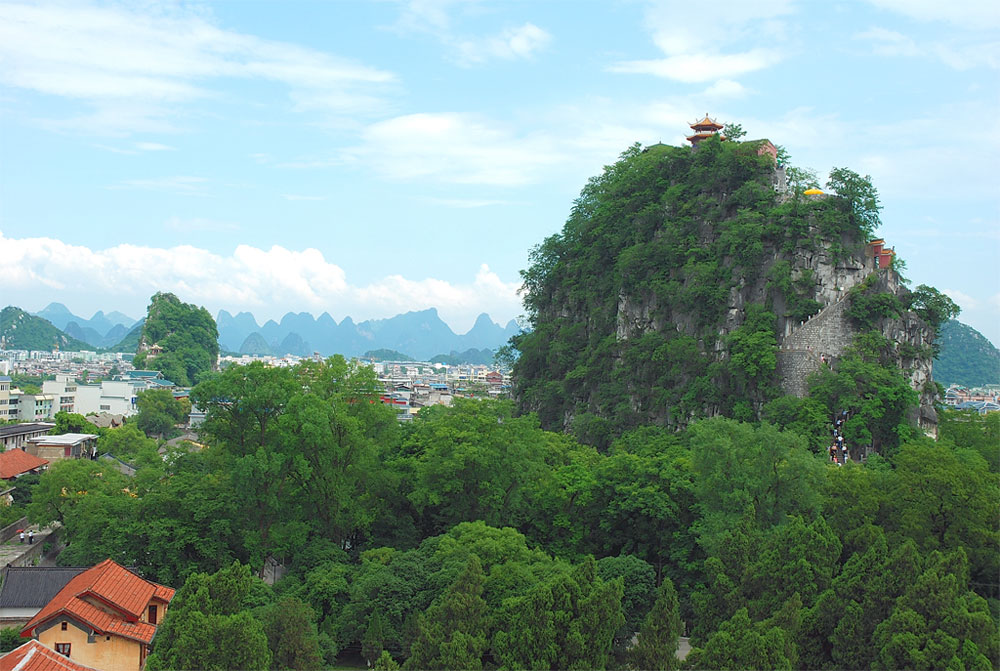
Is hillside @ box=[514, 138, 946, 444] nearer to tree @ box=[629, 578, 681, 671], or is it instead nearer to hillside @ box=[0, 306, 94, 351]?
tree @ box=[629, 578, 681, 671]

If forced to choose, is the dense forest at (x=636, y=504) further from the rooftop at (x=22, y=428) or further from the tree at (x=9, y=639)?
the rooftop at (x=22, y=428)

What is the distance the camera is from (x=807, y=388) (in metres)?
29.6

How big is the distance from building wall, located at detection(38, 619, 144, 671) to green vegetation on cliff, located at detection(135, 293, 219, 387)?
6977cm

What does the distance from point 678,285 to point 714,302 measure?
1.95m

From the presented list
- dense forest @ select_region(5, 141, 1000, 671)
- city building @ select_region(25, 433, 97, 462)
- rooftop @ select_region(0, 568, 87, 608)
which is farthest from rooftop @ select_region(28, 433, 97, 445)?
rooftop @ select_region(0, 568, 87, 608)

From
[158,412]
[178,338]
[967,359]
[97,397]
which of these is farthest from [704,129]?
[967,359]

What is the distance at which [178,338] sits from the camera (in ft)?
293

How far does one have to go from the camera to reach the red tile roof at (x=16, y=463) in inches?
1308

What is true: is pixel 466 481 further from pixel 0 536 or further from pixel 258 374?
pixel 0 536

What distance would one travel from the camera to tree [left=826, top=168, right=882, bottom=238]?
30812mm

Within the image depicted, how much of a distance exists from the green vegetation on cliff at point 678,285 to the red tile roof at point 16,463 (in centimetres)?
2061

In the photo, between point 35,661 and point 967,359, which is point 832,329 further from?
point 967,359

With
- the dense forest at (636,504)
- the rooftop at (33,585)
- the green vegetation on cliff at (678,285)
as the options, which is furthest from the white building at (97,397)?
the rooftop at (33,585)

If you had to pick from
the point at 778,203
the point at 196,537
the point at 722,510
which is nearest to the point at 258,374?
the point at 196,537
